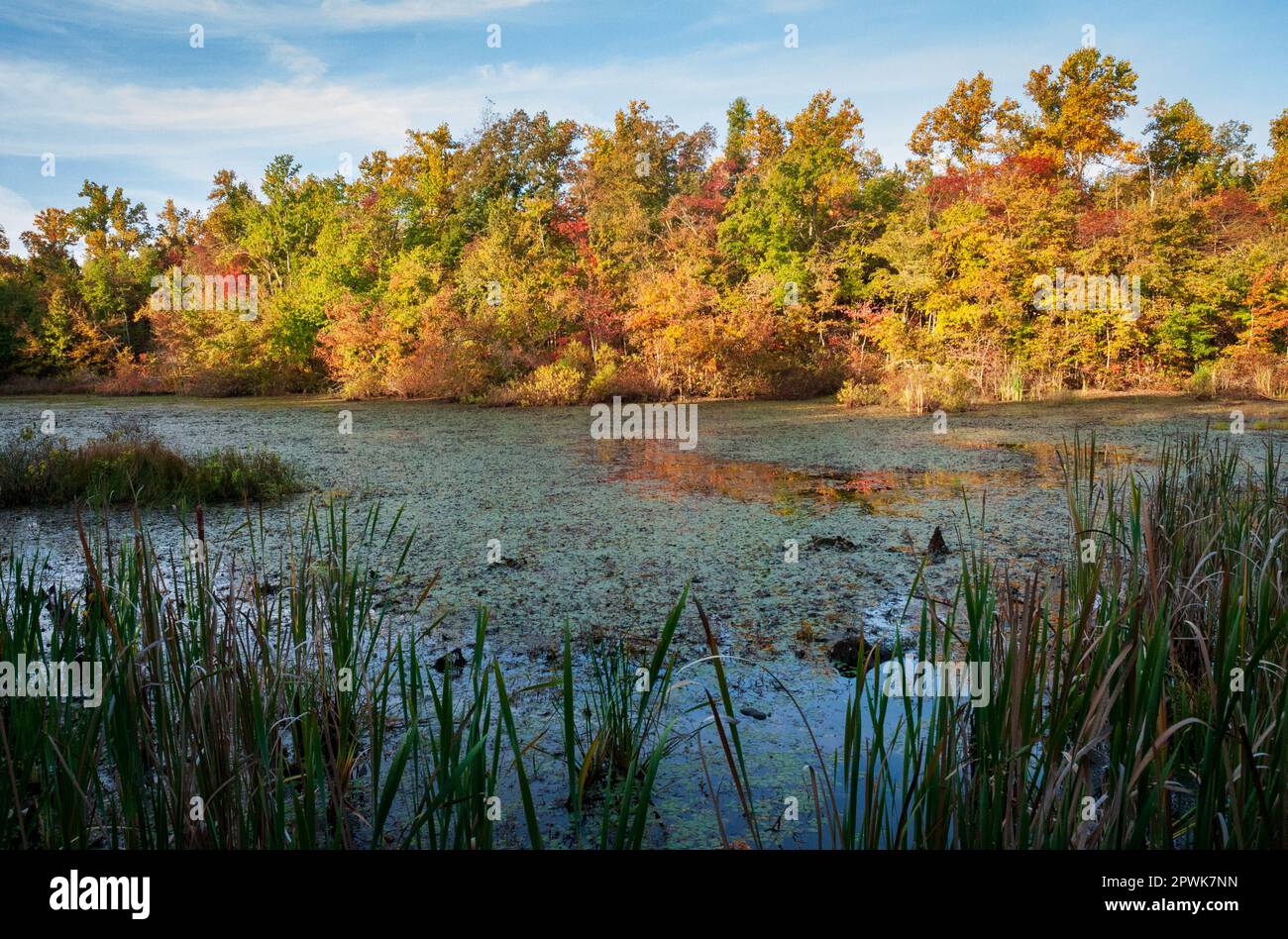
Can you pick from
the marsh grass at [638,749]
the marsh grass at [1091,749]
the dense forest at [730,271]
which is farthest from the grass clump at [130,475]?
the dense forest at [730,271]

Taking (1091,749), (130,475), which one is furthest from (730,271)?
(1091,749)

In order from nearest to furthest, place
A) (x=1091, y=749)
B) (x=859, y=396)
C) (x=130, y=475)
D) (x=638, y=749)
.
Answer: (x=638, y=749) < (x=1091, y=749) < (x=130, y=475) < (x=859, y=396)

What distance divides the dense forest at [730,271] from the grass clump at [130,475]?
25.4 ft

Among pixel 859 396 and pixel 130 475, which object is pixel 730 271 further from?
pixel 130 475

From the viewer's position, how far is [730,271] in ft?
56.0

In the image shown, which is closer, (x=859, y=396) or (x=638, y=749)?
(x=638, y=749)

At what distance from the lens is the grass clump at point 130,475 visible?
195 inches

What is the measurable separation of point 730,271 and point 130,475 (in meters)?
13.7

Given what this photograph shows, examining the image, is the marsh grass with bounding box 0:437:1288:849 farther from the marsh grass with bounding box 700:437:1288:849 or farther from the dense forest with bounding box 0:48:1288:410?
the dense forest with bounding box 0:48:1288:410

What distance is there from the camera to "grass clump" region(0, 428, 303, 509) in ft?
16.3

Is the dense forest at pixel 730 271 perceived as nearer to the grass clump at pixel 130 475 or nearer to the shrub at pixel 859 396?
the shrub at pixel 859 396

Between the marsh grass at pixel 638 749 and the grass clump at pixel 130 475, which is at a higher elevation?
the grass clump at pixel 130 475
